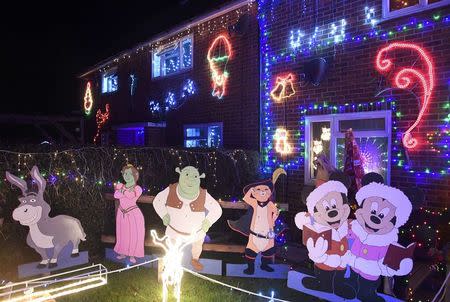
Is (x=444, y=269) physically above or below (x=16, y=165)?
below

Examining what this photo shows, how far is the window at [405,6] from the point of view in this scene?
6331 millimetres

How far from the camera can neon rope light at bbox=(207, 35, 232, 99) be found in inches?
396

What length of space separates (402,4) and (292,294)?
17.2ft

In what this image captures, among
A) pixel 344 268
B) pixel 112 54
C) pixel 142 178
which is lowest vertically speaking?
pixel 344 268

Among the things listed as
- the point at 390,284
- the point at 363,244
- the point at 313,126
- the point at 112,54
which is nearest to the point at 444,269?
the point at 390,284

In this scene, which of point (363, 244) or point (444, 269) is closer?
point (363, 244)

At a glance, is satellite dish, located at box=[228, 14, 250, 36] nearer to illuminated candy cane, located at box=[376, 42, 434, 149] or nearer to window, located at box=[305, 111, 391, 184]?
window, located at box=[305, 111, 391, 184]

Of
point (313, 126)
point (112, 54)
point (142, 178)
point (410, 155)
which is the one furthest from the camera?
point (112, 54)

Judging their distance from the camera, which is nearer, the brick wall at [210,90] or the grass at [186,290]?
the grass at [186,290]

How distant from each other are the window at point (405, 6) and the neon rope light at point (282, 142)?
9.93 feet

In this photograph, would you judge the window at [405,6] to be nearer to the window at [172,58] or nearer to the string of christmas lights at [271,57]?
the string of christmas lights at [271,57]

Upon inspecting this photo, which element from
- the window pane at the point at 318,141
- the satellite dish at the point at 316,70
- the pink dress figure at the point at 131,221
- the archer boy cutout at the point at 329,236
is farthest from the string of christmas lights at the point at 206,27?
the archer boy cutout at the point at 329,236

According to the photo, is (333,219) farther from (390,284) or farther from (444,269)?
(444,269)

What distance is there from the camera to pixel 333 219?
494 centimetres
